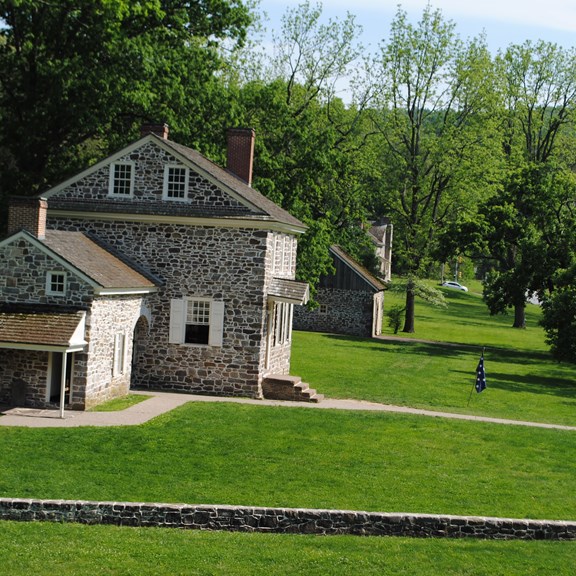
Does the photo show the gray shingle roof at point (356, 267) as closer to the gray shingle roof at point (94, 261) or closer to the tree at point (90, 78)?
the tree at point (90, 78)

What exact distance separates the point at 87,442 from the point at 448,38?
42.6 meters

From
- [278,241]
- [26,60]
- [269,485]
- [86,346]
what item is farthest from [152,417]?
[26,60]

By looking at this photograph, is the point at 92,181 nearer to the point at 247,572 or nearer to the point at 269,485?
the point at 269,485

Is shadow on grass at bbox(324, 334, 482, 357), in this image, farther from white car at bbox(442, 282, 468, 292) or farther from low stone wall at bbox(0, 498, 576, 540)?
white car at bbox(442, 282, 468, 292)

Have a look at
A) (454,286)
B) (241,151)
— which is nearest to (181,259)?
(241,151)

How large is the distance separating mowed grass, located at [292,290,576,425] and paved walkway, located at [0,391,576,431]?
4.20 feet

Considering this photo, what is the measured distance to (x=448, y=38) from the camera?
57031 millimetres

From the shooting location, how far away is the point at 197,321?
3028cm

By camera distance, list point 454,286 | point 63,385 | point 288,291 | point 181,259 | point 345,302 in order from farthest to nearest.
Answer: point 454,286 < point 345,302 < point 288,291 < point 181,259 < point 63,385

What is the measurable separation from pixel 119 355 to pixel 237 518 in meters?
12.3

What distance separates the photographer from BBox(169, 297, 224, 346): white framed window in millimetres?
30000

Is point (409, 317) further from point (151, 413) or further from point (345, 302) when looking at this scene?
point (151, 413)

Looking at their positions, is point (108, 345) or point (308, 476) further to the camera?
point (108, 345)

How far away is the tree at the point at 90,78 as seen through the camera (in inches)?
1352
